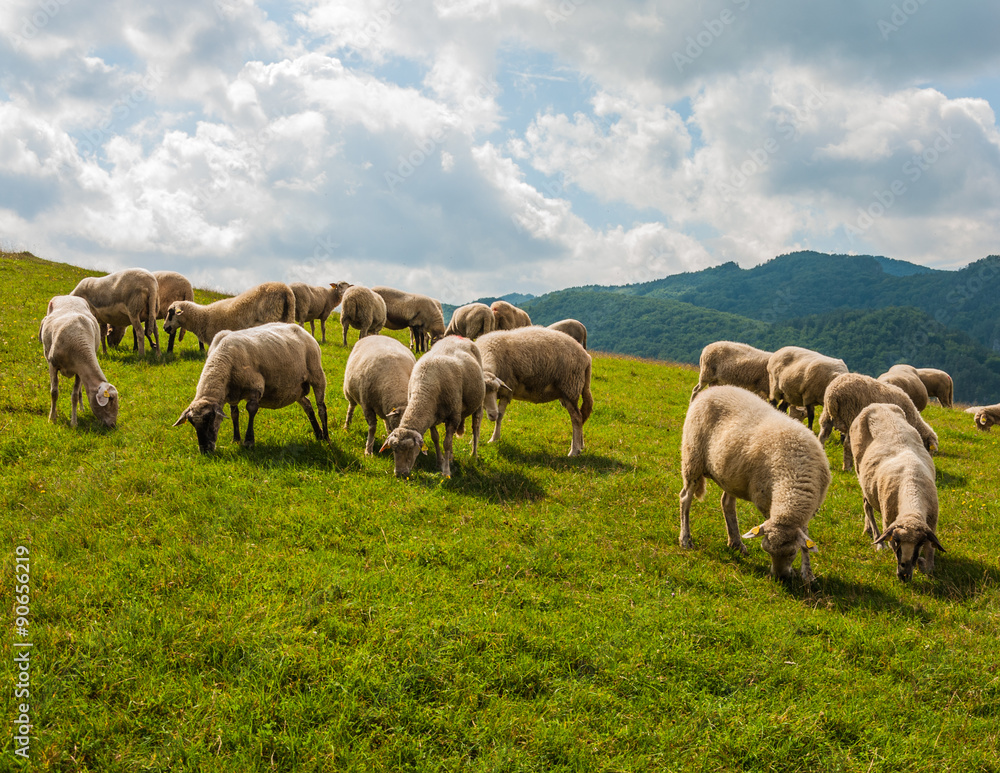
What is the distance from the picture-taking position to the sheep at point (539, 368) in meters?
11.3

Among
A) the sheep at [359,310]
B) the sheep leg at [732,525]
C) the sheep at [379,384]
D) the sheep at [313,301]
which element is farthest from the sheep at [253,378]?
the sheep at [359,310]

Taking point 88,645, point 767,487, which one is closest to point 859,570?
point 767,487

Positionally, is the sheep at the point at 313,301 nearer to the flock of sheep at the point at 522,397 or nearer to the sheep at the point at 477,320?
the flock of sheep at the point at 522,397

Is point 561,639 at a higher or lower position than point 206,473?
lower

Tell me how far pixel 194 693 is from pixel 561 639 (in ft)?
Answer: 9.51

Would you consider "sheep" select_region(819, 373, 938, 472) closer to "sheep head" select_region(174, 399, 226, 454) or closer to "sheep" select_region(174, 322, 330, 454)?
"sheep" select_region(174, 322, 330, 454)

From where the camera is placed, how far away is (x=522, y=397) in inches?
473

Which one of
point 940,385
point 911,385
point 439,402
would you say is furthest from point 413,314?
point 940,385

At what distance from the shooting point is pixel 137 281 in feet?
52.5

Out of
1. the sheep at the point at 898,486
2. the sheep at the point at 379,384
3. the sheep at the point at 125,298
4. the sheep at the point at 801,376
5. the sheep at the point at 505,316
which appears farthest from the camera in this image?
the sheep at the point at 505,316

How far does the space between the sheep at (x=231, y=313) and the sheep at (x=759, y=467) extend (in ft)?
41.4

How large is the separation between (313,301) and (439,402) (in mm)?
16350

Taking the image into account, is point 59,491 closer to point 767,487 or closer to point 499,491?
point 499,491

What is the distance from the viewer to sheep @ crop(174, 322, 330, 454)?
28.2 feet
